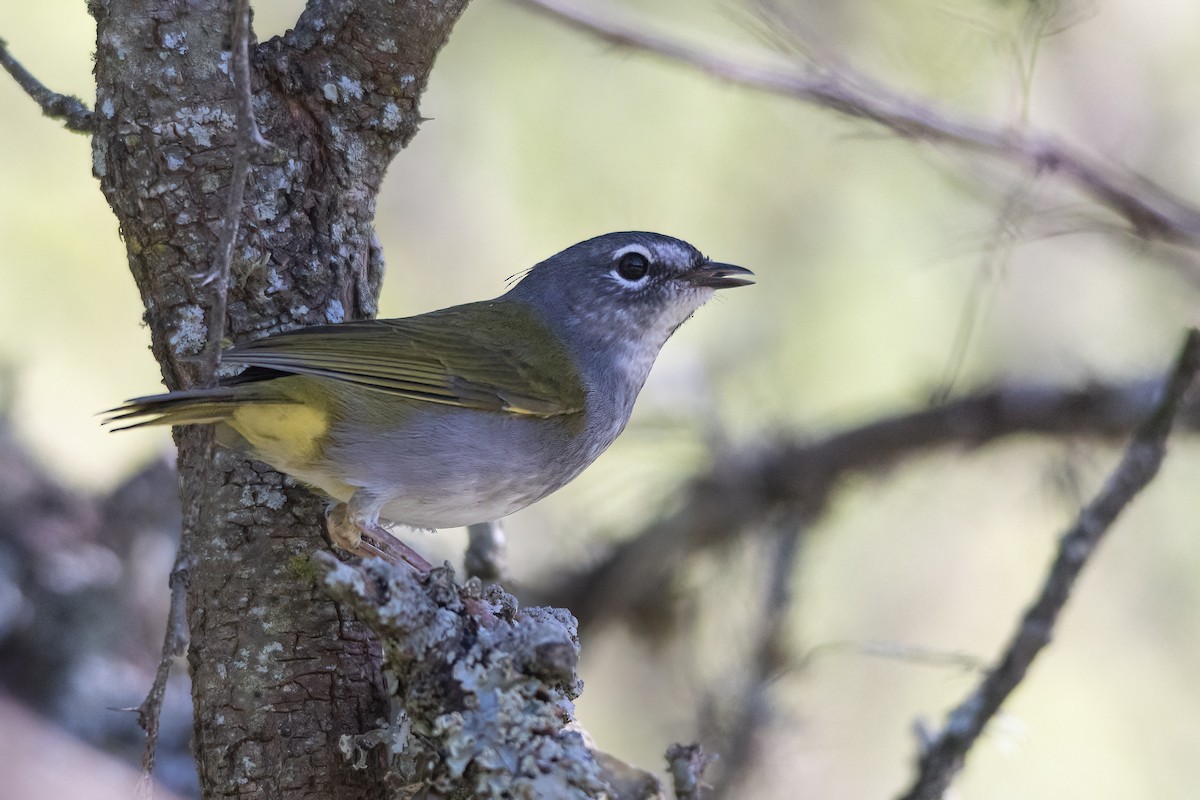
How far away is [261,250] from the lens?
11.2 ft

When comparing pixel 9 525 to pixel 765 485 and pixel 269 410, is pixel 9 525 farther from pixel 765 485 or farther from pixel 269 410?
pixel 765 485

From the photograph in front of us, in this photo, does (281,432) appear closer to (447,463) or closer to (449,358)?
(447,463)

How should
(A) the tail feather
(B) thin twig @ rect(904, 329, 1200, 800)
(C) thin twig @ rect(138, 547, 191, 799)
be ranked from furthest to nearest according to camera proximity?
(B) thin twig @ rect(904, 329, 1200, 800) → (A) the tail feather → (C) thin twig @ rect(138, 547, 191, 799)

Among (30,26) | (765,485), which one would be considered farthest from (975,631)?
(30,26)

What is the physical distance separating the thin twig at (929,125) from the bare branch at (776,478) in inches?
49.9

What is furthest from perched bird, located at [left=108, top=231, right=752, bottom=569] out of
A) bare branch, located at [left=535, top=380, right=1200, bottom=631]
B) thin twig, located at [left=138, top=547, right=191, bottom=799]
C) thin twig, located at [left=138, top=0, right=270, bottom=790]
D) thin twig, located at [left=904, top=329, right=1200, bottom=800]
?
thin twig, located at [left=904, top=329, right=1200, bottom=800]

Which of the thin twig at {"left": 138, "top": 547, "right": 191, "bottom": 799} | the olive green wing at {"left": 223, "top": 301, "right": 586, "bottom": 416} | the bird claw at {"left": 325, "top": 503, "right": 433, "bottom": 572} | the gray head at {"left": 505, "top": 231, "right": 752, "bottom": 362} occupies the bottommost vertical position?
the thin twig at {"left": 138, "top": 547, "right": 191, "bottom": 799}

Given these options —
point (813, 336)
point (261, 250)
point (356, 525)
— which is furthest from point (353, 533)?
point (813, 336)

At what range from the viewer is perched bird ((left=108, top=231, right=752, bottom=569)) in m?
3.44

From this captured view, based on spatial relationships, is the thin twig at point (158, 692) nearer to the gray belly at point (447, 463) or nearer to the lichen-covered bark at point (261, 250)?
the lichen-covered bark at point (261, 250)

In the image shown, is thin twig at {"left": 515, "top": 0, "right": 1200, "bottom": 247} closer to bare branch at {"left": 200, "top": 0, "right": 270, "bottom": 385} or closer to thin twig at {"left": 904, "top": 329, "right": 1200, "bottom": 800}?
thin twig at {"left": 904, "top": 329, "right": 1200, "bottom": 800}

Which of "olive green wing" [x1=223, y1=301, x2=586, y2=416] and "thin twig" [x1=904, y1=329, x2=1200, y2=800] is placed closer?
"olive green wing" [x1=223, y1=301, x2=586, y2=416]

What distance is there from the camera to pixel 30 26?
6.76 metres

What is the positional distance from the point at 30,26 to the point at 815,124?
4.53m
